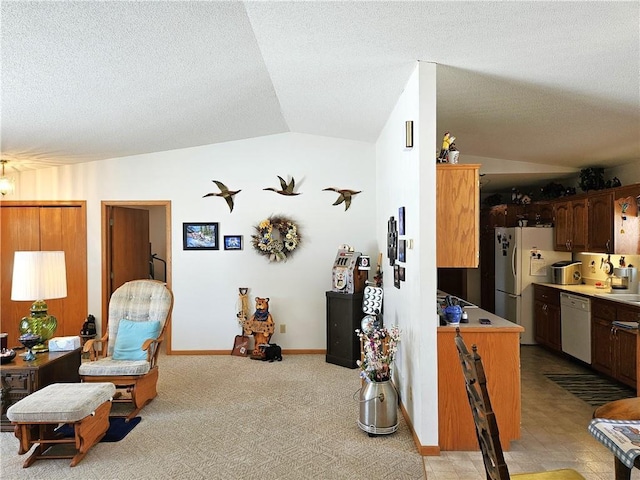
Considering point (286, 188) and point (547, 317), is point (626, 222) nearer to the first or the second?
point (547, 317)

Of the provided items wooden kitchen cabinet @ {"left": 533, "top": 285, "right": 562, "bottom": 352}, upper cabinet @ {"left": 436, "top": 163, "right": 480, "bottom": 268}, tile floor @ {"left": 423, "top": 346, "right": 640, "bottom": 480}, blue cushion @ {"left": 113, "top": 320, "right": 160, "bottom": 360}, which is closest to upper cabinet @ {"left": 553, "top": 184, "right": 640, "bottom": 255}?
wooden kitchen cabinet @ {"left": 533, "top": 285, "right": 562, "bottom": 352}

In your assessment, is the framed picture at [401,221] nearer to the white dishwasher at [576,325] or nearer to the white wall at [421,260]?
the white wall at [421,260]

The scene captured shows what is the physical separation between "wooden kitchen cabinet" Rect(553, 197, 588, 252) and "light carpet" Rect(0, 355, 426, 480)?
328 cm

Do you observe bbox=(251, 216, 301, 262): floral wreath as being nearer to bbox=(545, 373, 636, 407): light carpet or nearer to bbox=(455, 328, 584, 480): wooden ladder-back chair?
bbox=(545, 373, 636, 407): light carpet

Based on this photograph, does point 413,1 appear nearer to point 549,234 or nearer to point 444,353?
point 444,353

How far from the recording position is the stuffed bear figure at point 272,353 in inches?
206

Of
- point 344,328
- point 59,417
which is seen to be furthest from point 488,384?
point 59,417

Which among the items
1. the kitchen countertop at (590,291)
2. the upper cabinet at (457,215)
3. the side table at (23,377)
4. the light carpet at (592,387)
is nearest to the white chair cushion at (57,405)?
the side table at (23,377)

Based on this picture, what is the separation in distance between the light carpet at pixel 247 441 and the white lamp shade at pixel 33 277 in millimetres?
1072

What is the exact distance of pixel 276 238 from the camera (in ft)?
18.2

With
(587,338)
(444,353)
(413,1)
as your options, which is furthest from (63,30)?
(587,338)

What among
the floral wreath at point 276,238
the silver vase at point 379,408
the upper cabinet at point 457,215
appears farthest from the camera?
the floral wreath at point 276,238

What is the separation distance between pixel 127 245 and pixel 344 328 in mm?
3400

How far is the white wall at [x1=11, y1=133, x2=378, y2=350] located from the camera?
560cm
